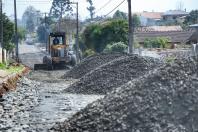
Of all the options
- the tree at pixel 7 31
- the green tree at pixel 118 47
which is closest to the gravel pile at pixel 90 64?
the green tree at pixel 118 47

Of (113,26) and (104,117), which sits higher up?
(113,26)

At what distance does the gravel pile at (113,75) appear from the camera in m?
21.9

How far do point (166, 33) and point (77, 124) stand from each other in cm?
5610

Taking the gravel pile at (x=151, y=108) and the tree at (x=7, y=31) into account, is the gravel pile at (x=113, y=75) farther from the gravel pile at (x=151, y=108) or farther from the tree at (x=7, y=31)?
the tree at (x=7, y=31)

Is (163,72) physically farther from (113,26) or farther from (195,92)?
→ (113,26)

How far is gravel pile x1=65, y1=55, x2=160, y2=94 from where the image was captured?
21.9m

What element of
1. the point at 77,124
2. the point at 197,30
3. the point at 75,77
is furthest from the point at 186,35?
the point at 77,124

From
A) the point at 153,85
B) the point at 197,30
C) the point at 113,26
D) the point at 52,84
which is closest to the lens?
the point at 153,85

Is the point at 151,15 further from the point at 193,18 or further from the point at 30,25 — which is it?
the point at 30,25

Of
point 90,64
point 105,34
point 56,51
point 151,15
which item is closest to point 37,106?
point 90,64

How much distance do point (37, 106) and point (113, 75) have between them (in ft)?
19.4

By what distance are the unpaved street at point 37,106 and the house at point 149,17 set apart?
101 meters

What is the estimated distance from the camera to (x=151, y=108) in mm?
10914

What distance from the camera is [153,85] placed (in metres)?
12.0
